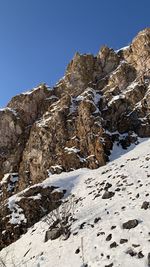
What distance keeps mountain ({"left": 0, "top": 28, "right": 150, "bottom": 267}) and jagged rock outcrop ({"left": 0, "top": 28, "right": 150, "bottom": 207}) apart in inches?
7.5

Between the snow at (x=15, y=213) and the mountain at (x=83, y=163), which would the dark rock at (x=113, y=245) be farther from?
the snow at (x=15, y=213)

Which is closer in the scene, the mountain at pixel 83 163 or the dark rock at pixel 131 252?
the dark rock at pixel 131 252

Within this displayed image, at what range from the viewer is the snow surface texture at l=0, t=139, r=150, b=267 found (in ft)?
65.4

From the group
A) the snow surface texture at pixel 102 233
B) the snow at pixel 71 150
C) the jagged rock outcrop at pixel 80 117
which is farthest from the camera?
the jagged rock outcrop at pixel 80 117

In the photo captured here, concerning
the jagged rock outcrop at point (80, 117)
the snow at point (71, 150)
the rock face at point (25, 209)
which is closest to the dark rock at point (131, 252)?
the rock face at point (25, 209)

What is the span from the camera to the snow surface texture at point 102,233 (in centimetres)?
1992

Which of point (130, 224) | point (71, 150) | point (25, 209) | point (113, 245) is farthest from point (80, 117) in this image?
point (113, 245)

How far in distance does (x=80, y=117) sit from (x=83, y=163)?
34.1ft

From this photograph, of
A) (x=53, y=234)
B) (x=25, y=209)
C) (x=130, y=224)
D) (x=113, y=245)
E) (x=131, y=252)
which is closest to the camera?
(x=131, y=252)

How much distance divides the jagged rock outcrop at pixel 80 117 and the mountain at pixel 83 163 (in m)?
0.19

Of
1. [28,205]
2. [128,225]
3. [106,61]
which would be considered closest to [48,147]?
[28,205]

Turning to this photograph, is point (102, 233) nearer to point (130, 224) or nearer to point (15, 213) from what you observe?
point (130, 224)

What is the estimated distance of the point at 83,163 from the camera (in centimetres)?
5372

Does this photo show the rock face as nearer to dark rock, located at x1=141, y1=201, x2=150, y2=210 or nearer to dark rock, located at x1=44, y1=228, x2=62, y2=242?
dark rock, located at x1=44, y1=228, x2=62, y2=242
